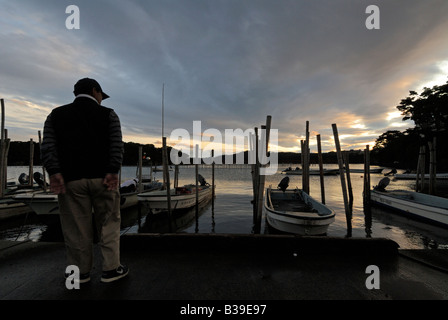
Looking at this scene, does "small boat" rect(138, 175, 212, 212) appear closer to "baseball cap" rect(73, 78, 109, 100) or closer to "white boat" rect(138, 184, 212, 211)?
"white boat" rect(138, 184, 212, 211)

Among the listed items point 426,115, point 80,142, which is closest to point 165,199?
point 80,142

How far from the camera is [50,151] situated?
2.42 meters

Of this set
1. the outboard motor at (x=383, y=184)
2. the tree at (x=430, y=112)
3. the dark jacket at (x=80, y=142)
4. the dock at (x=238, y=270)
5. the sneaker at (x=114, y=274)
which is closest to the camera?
the dark jacket at (x=80, y=142)

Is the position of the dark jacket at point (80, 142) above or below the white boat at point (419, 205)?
above

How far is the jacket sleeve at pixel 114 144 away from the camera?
104 inches

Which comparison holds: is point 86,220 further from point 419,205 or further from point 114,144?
point 419,205

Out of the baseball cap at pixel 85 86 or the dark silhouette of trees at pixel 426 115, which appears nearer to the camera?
the baseball cap at pixel 85 86

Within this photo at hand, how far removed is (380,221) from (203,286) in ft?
50.1

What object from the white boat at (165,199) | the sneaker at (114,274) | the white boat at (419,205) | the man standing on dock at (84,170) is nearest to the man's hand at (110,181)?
the man standing on dock at (84,170)

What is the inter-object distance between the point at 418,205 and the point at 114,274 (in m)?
16.2

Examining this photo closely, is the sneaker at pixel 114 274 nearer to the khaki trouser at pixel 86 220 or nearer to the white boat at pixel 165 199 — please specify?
the khaki trouser at pixel 86 220

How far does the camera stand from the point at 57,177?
237cm
